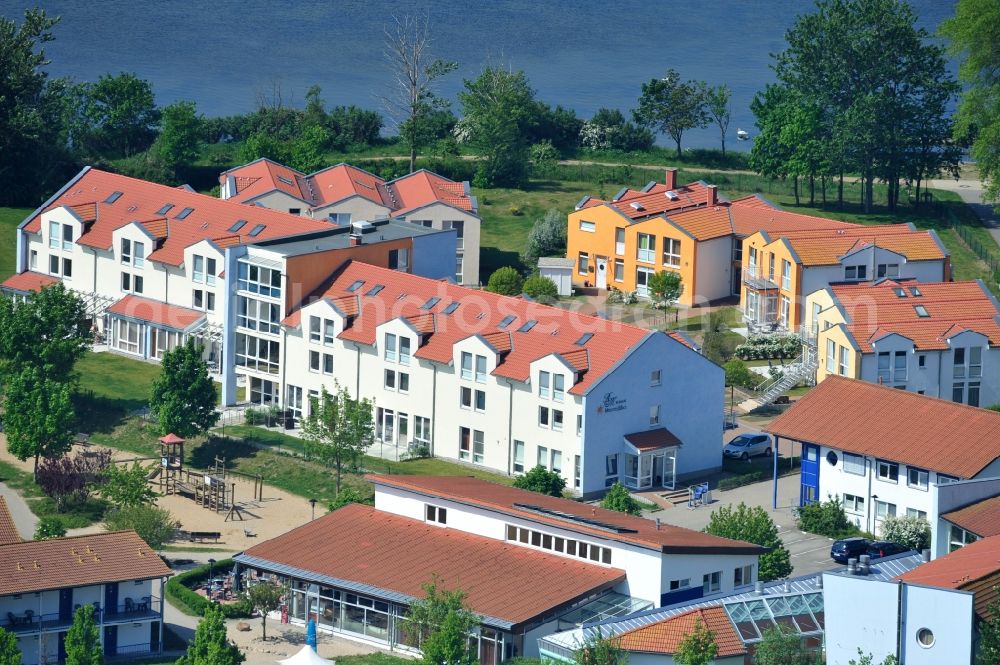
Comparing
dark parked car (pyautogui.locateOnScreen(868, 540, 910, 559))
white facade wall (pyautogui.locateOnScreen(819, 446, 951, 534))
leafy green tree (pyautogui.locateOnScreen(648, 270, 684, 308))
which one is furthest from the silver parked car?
leafy green tree (pyautogui.locateOnScreen(648, 270, 684, 308))

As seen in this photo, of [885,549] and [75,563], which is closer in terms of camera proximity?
[75,563]

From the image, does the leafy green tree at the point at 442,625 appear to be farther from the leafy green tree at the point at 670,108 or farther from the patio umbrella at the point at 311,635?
the leafy green tree at the point at 670,108

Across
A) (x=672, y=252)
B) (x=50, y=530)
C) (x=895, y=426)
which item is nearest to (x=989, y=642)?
(x=895, y=426)

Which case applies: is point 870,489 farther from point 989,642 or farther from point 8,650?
point 8,650

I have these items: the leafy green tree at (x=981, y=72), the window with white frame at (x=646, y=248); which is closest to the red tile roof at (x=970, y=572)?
the window with white frame at (x=646, y=248)

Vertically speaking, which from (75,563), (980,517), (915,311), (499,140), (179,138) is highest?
(499,140)

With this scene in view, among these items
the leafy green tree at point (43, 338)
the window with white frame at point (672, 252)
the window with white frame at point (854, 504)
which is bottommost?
the window with white frame at point (854, 504)
